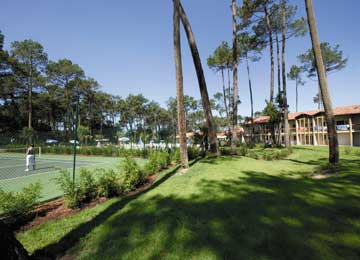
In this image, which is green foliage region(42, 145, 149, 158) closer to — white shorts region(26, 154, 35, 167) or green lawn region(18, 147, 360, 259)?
white shorts region(26, 154, 35, 167)

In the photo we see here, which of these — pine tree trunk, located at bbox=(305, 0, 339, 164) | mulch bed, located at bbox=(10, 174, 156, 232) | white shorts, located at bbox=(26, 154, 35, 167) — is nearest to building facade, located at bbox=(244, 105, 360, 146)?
pine tree trunk, located at bbox=(305, 0, 339, 164)

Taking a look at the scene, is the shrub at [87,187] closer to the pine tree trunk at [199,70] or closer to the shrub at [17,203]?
the shrub at [17,203]

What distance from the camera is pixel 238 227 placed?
2656 millimetres

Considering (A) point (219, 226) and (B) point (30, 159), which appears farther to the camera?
(B) point (30, 159)

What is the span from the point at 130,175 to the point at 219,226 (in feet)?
11.2

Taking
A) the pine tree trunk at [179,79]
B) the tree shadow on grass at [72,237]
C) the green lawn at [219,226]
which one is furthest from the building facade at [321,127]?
the tree shadow on grass at [72,237]

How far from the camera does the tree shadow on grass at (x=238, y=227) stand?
213cm

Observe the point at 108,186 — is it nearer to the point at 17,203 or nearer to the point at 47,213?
the point at 47,213

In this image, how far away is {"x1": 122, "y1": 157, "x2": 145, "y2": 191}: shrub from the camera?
17.0 ft

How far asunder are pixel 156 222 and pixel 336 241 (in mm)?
2567

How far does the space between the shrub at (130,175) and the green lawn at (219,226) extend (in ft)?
2.91

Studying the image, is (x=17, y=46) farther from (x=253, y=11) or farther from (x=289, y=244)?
(x=289, y=244)

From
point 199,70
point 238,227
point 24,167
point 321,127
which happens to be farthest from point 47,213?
point 321,127

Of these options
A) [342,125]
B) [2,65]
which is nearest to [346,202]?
[342,125]
